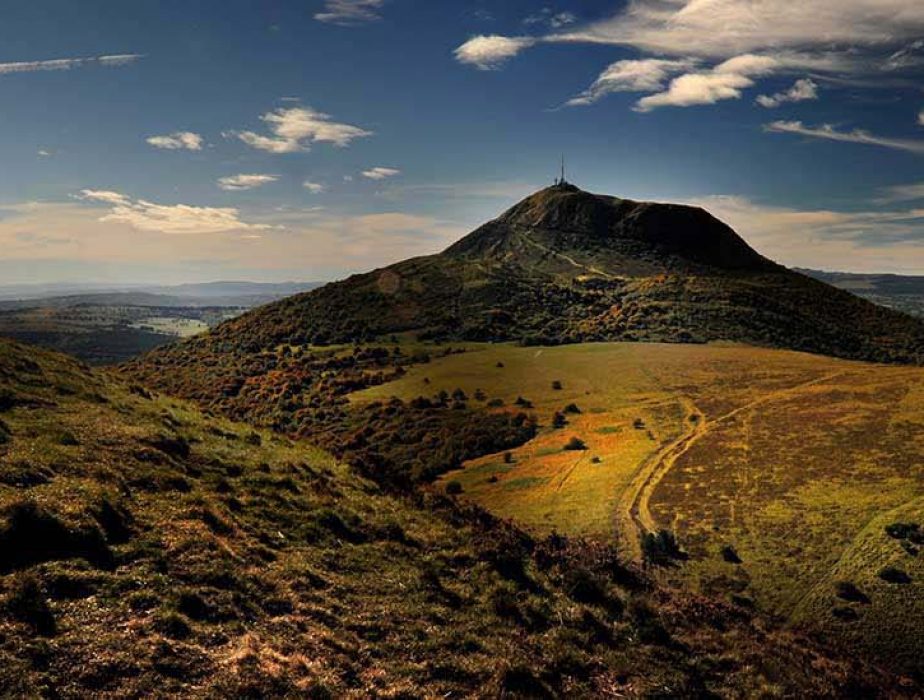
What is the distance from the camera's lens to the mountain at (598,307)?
114875mm

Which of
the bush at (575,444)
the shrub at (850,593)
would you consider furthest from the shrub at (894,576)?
the bush at (575,444)

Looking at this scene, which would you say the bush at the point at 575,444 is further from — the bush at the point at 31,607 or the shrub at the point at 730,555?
the bush at the point at 31,607

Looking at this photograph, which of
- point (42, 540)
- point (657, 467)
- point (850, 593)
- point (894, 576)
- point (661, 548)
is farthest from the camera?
point (657, 467)

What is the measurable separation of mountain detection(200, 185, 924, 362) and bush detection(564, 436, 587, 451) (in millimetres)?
58608

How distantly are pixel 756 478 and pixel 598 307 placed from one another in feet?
327

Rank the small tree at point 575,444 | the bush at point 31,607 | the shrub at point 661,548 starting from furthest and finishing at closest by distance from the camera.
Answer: the small tree at point 575,444, the shrub at point 661,548, the bush at point 31,607

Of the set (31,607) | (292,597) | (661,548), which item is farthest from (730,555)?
(31,607)

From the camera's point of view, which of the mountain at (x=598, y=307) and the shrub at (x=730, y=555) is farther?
the mountain at (x=598, y=307)

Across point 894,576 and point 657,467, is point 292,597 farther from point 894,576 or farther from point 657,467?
point 657,467

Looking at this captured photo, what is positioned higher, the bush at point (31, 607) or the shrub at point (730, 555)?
the bush at point (31, 607)

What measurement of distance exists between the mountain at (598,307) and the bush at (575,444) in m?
58.6

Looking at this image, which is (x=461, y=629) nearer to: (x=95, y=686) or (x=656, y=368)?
(x=95, y=686)

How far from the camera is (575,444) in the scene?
50281 millimetres

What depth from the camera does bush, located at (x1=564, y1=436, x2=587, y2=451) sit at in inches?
1958
